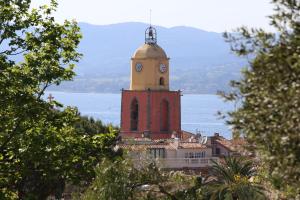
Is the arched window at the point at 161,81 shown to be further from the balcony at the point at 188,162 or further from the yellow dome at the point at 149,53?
the balcony at the point at 188,162

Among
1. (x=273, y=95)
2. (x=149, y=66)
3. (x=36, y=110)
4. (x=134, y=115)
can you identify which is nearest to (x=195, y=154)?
(x=149, y=66)

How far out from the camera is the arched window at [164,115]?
3319 inches

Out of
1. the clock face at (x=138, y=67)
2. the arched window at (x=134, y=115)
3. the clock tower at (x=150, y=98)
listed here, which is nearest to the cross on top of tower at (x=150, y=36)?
the clock tower at (x=150, y=98)

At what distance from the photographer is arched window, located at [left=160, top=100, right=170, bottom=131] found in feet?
277

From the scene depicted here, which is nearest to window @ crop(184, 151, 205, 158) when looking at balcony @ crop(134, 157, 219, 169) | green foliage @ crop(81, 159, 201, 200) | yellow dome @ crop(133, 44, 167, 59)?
balcony @ crop(134, 157, 219, 169)

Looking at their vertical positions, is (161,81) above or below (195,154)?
above

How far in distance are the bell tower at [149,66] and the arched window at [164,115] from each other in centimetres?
185

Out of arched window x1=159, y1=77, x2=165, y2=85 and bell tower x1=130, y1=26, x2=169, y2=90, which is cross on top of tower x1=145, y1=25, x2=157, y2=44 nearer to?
bell tower x1=130, y1=26, x2=169, y2=90

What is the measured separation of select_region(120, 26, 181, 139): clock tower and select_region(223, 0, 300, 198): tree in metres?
73.2

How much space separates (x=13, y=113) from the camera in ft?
56.6

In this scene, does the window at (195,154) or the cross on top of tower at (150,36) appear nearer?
the window at (195,154)

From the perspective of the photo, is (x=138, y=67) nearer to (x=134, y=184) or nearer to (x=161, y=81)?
(x=161, y=81)

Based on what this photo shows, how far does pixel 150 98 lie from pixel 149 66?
3.56 m

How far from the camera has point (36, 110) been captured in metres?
17.2
